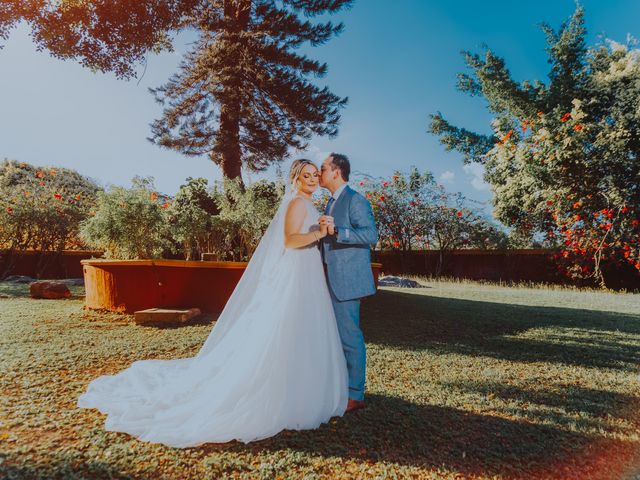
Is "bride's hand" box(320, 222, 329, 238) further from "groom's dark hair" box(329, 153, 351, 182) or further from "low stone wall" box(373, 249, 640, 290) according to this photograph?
"low stone wall" box(373, 249, 640, 290)

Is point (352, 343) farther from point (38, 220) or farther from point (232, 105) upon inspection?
point (38, 220)

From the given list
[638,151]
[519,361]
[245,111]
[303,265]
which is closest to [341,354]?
[303,265]

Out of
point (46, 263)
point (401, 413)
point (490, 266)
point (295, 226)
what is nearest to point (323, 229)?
point (295, 226)

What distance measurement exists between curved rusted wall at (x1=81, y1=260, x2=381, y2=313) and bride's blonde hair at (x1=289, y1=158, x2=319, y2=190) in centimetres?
345

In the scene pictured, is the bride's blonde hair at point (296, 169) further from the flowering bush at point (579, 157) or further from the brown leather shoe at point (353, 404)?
the flowering bush at point (579, 157)

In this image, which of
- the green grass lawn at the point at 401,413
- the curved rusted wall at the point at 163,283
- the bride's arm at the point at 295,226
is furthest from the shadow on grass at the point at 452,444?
the curved rusted wall at the point at 163,283

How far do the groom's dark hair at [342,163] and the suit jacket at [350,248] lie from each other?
0.43ft

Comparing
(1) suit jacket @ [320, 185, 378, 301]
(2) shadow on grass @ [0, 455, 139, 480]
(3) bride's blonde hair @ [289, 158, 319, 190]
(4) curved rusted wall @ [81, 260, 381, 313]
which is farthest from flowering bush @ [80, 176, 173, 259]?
(2) shadow on grass @ [0, 455, 139, 480]

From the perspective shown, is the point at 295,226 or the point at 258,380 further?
A: the point at 295,226

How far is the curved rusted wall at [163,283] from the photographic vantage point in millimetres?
6156

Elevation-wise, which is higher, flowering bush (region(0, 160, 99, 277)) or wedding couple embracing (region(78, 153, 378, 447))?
flowering bush (region(0, 160, 99, 277))

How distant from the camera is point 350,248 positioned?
2857 mm

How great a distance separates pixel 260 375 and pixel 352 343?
0.67 meters

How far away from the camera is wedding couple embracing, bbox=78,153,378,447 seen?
97.4 inches
